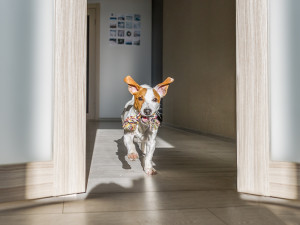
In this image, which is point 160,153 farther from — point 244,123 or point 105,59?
point 105,59

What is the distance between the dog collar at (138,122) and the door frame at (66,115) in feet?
1.31

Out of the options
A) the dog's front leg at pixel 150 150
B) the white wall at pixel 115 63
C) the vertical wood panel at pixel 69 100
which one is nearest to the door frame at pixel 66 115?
the vertical wood panel at pixel 69 100

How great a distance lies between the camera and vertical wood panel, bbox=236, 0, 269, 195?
43.9 inches

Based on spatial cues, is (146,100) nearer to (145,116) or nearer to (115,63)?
(145,116)

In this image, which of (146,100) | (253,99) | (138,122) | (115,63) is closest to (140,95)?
(146,100)

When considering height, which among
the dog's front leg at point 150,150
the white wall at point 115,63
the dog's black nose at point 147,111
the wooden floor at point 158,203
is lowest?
the wooden floor at point 158,203

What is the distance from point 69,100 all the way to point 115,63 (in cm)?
504

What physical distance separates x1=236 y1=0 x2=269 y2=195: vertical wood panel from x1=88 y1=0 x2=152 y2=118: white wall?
4906 mm

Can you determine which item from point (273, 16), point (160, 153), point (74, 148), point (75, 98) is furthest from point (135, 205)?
point (160, 153)

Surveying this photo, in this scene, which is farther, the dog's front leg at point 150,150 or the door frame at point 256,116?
the dog's front leg at point 150,150

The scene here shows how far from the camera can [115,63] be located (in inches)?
237

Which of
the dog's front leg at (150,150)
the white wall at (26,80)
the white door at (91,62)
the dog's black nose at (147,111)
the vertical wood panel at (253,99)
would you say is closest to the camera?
the white wall at (26,80)

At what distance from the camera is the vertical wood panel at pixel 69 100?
42.4 inches

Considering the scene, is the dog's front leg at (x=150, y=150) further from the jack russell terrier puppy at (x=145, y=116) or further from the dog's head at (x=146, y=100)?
the dog's head at (x=146, y=100)
